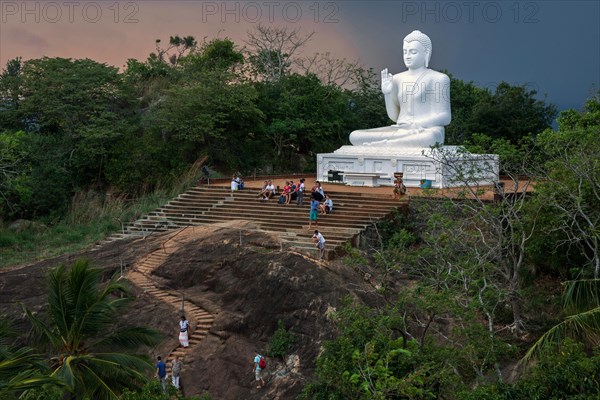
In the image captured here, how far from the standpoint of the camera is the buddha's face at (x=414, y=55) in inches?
1207

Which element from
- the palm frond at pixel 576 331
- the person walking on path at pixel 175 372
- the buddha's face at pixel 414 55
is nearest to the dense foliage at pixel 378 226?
the palm frond at pixel 576 331

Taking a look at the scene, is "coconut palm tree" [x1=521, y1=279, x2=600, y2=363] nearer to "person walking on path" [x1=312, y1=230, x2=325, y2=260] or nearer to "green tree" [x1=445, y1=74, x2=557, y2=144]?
"person walking on path" [x1=312, y1=230, x2=325, y2=260]

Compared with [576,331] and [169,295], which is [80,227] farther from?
[576,331]

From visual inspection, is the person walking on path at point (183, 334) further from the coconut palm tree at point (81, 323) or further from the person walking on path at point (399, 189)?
the person walking on path at point (399, 189)

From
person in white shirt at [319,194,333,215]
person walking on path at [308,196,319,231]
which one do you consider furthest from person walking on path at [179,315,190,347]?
person in white shirt at [319,194,333,215]

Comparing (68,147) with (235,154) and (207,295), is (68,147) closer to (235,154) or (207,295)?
(235,154)

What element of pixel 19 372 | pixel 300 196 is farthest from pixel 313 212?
pixel 19 372

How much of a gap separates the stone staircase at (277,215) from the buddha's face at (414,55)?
636cm

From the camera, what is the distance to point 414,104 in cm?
3038

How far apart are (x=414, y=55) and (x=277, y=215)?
9761 millimetres

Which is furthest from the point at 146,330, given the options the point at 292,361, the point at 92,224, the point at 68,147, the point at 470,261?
the point at 68,147

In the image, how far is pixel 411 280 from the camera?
71.1 ft

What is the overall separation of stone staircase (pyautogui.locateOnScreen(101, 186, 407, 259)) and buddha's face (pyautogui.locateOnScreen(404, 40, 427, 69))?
6.36 m

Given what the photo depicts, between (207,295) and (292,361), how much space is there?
4.25m
